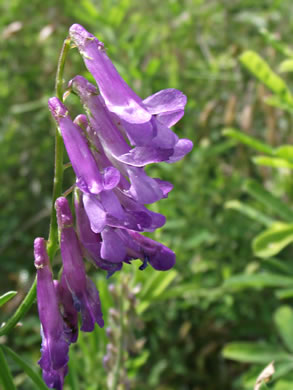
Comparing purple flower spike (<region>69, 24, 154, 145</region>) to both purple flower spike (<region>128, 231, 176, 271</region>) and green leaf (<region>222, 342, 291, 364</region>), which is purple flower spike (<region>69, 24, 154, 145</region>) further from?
green leaf (<region>222, 342, 291, 364</region>)

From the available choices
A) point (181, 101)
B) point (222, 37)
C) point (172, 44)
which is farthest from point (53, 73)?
point (181, 101)

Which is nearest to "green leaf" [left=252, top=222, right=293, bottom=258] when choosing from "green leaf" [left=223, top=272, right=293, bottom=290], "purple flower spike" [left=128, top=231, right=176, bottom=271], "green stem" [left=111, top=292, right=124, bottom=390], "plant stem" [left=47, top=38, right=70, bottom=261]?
"green leaf" [left=223, top=272, right=293, bottom=290]

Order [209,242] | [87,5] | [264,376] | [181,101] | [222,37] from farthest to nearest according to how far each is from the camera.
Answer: [222,37]
[209,242]
[87,5]
[264,376]
[181,101]

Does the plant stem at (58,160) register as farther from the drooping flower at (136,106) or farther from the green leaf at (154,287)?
the green leaf at (154,287)

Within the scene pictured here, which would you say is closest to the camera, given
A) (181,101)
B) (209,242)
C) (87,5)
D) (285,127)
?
(181,101)

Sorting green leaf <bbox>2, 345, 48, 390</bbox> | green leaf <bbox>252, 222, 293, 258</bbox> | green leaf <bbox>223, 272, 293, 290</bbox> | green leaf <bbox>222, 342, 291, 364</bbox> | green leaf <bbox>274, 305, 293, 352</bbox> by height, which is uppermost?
green leaf <bbox>2, 345, 48, 390</bbox>

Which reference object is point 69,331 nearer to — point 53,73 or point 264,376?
point 264,376
